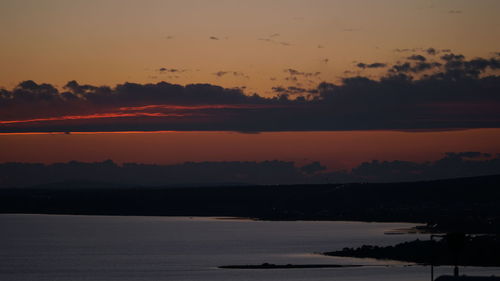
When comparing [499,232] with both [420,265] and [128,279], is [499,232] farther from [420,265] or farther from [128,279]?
[128,279]

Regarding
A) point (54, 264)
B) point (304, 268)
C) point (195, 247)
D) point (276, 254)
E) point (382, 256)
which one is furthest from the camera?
point (195, 247)

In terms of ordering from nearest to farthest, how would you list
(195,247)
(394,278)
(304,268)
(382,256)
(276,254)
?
(394,278) → (304,268) → (382,256) → (276,254) → (195,247)

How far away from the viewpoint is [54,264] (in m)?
149

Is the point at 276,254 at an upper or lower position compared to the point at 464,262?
upper

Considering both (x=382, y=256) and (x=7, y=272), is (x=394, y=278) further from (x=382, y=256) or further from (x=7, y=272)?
(x=7, y=272)

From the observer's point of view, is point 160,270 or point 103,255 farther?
point 103,255

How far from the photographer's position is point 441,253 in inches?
5290

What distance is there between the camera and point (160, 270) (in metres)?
135

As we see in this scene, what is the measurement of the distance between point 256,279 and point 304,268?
1565cm

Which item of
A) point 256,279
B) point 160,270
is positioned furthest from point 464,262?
point 160,270

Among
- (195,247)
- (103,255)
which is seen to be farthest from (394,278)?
(195,247)

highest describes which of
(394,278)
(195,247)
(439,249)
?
(195,247)

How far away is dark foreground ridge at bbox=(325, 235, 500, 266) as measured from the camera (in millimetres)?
123562

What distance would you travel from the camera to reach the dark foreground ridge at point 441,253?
123562 millimetres
